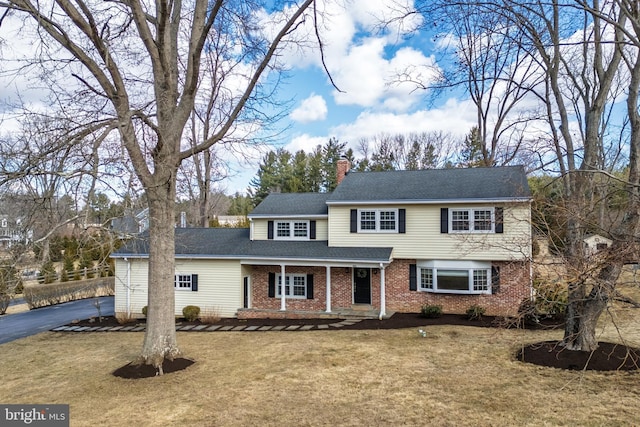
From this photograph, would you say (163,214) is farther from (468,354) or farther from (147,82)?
(468,354)

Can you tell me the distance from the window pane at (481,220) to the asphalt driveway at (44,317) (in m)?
17.6

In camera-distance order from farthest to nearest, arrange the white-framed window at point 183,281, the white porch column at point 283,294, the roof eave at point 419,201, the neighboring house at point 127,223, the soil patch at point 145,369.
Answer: the white-framed window at point 183,281 → the white porch column at point 283,294 → the roof eave at point 419,201 → the soil patch at point 145,369 → the neighboring house at point 127,223

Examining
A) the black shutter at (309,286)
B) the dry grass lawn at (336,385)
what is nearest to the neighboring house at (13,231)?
the dry grass lawn at (336,385)

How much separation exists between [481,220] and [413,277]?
11.9 ft

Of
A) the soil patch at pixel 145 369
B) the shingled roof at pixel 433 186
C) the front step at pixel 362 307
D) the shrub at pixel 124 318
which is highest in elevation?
the shingled roof at pixel 433 186

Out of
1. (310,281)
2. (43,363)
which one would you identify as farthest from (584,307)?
(43,363)

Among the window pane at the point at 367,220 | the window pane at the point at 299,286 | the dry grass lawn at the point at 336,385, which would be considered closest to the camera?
the dry grass lawn at the point at 336,385

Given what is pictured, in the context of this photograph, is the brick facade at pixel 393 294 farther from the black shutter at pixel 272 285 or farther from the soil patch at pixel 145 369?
the soil patch at pixel 145 369

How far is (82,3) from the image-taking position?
820 centimetres

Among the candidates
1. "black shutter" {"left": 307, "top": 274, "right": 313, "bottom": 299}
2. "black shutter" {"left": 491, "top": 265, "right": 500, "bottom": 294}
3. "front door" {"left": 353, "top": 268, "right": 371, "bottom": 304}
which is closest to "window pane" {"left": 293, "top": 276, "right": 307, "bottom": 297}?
"black shutter" {"left": 307, "top": 274, "right": 313, "bottom": 299}

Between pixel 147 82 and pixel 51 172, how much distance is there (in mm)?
5257

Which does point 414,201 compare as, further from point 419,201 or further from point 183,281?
point 183,281

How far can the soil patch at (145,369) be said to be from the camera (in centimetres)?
877

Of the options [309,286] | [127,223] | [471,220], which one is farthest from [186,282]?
[471,220]
